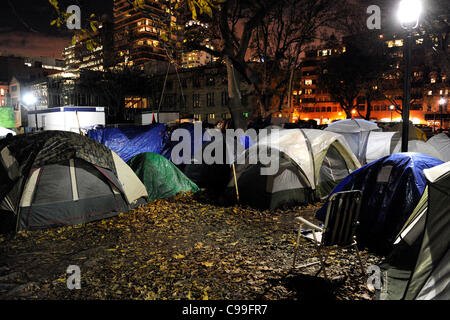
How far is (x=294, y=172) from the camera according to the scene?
8.27 metres

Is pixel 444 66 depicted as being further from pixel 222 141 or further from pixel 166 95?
pixel 166 95

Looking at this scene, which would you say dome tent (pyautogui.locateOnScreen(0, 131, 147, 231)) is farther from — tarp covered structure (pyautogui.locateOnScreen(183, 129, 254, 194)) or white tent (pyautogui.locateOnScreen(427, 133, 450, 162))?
white tent (pyautogui.locateOnScreen(427, 133, 450, 162))

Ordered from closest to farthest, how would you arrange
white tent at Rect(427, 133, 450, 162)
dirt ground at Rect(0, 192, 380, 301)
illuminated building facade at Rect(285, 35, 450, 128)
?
dirt ground at Rect(0, 192, 380, 301)
white tent at Rect(427, 133, 450, 162)
illuminated building facade at Rect(285, 35, 450, 128)

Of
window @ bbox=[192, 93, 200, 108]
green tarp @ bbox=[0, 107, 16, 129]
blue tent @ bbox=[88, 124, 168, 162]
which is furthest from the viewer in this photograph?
window @ bbox=[192, 93, 200, 108]

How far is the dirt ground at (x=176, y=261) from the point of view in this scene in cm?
417

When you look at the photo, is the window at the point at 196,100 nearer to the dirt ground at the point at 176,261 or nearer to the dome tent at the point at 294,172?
the dome tent at the point at 294,172

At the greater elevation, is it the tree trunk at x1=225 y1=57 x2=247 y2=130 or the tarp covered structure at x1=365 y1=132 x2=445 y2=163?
the tree trunk at x1=225 y1=57 x2=247 y2=130

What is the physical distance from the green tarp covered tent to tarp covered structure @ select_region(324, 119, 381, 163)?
357 inches

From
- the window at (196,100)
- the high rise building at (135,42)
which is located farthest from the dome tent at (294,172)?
the window at (196,100)

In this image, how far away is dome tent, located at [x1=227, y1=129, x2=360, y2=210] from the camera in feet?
26.6

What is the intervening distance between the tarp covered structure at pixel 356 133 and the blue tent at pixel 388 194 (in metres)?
8.32

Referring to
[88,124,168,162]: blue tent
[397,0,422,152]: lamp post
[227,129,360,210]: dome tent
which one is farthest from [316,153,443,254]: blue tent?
[88,124,168,162]: blue tent

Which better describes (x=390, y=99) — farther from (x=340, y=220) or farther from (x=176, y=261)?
(x=176, y=261)
